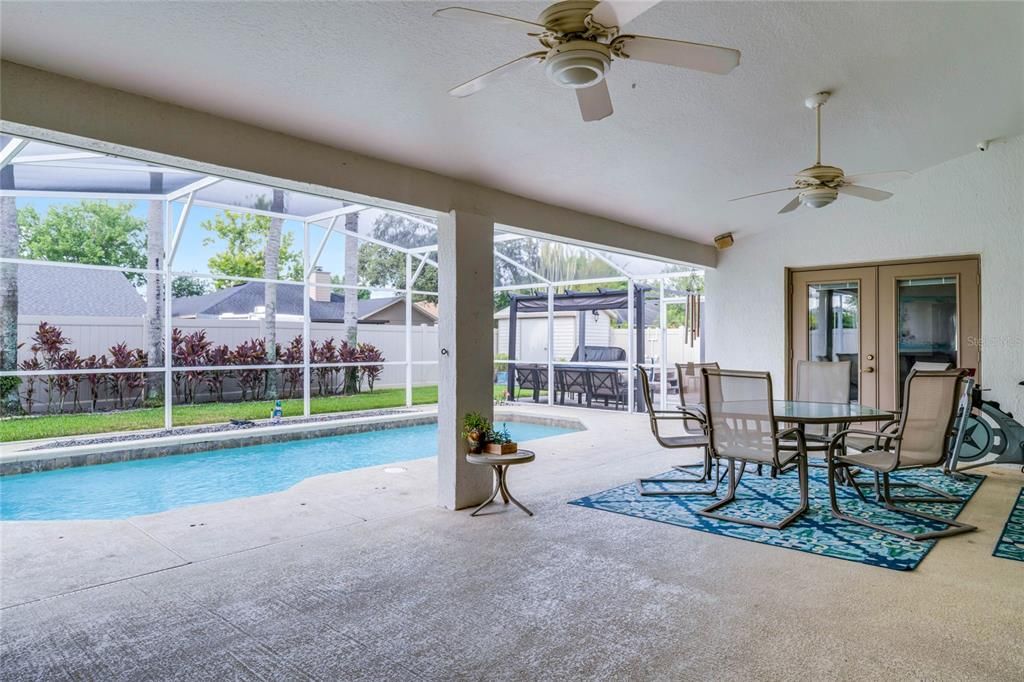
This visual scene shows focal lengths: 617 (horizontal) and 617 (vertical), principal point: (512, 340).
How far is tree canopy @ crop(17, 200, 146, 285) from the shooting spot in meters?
14.8

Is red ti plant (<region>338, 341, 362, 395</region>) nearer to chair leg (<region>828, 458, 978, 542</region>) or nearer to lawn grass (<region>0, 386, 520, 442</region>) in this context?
lawn grass (<region>0, 386, 520, 442</region>)

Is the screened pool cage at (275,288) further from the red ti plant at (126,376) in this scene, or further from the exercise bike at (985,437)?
the exercise bike at (985,437)

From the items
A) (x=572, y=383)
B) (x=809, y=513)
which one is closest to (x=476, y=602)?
(x=809, y=513)

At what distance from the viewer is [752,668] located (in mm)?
2221

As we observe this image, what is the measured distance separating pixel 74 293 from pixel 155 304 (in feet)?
10.6

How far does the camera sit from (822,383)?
5.55m

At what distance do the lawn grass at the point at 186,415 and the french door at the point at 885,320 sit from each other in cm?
637

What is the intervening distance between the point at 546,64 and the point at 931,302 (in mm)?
5961

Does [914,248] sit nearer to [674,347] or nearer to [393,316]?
[674,347]

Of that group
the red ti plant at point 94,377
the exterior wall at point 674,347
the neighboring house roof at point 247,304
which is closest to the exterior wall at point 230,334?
the red ti plant at point 94,377

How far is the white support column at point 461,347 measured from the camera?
440 cm

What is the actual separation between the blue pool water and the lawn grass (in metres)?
1.62

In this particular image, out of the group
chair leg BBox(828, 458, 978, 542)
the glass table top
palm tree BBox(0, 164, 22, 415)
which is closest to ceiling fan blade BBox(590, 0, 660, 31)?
the glass table top

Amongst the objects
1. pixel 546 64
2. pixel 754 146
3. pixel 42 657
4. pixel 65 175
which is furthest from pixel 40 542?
pixel 754 146
